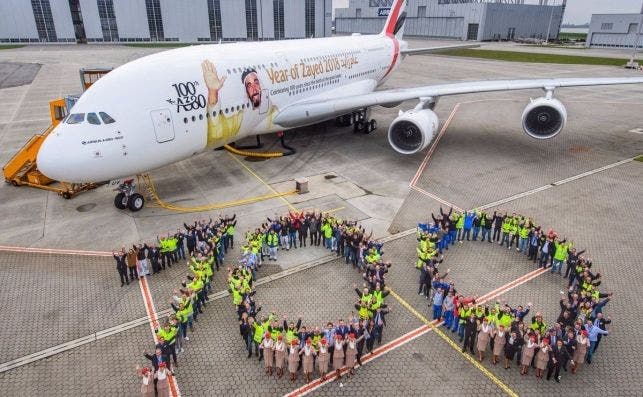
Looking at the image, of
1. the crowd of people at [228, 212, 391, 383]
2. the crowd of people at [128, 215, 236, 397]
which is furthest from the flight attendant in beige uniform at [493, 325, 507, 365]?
the crowd of people at [128, 215, 236, 397]

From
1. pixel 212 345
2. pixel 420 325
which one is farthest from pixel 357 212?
pixel 212 345

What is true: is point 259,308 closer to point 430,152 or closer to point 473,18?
point 430,152

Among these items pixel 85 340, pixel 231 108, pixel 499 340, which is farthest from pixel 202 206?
pixel 499 340

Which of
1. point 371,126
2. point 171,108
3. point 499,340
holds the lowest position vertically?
point 499,340

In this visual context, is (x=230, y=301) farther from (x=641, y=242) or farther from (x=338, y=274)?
(x=641, y=242)

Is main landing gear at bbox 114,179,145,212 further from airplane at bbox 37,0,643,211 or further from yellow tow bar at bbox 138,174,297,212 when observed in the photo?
yellow tow bar at bbox 138,174,297,212
